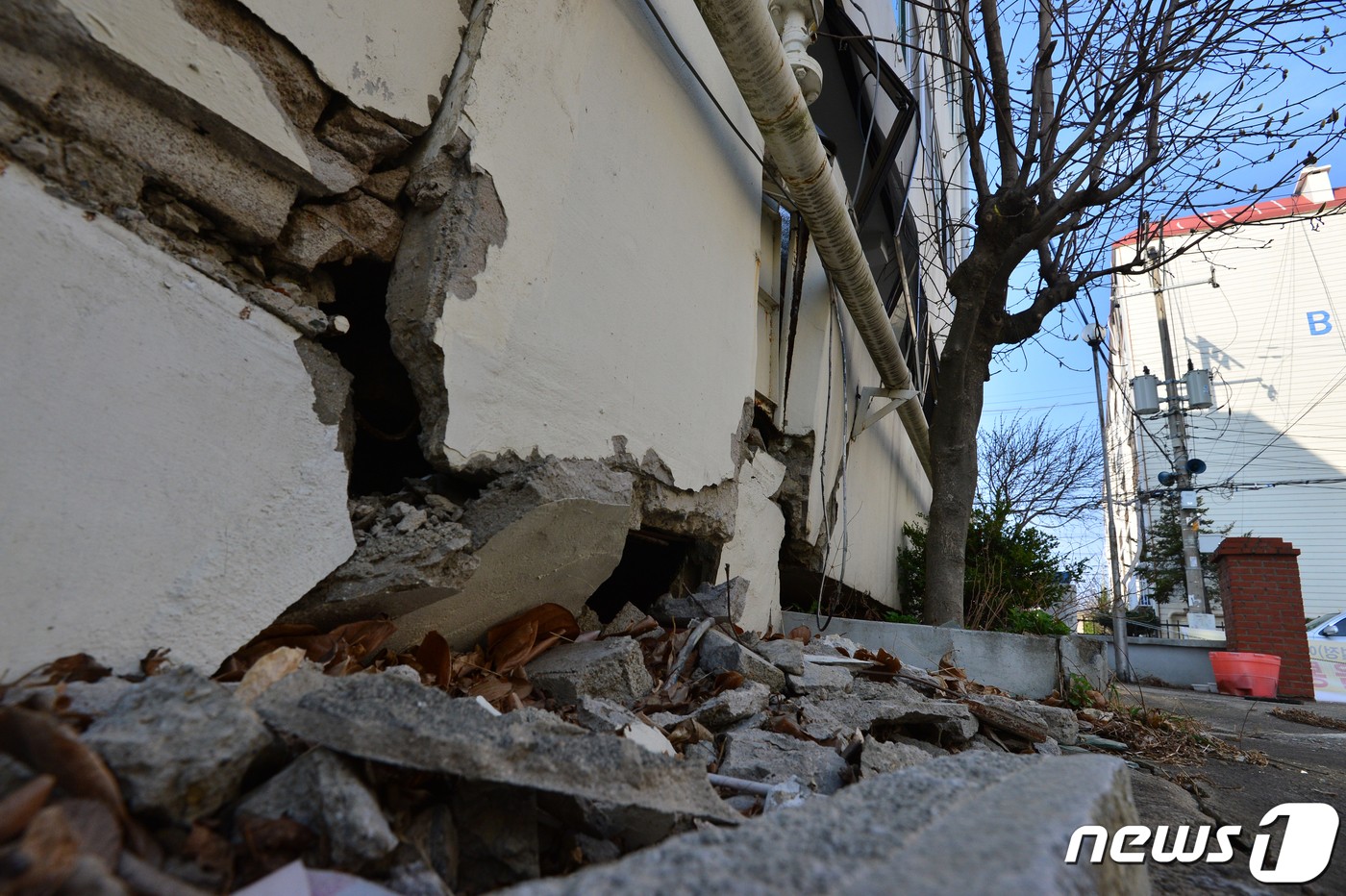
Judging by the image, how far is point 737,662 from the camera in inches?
93.1

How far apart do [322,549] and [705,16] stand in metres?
2.33

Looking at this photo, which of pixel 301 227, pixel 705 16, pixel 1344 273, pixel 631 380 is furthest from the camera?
pixel 1344 273

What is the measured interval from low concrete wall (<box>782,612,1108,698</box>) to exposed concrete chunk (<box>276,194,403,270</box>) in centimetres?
318

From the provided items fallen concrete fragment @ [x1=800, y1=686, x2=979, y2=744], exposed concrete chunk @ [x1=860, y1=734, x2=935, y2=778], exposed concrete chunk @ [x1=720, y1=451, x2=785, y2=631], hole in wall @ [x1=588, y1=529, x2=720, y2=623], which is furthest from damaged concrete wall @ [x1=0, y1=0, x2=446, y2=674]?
exposed concrete chunk @ [x1=720, y1=451, x2=785, y2=631]

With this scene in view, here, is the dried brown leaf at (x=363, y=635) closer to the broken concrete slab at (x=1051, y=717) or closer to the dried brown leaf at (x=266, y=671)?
the dried brown leaf at (x=266, y=671)

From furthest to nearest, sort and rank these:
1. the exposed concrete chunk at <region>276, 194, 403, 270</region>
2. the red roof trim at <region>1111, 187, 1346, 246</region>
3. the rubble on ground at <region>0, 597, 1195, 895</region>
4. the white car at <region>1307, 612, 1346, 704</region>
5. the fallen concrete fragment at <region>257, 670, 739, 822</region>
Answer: the white car at <region>1307, 612, 1346, 704</region> < the red roof trim at <region>1111, 187, 1346, 246</region> < the exposed concrete chunk at <region>276, 194, 403, 270</region> < the fallen concrete fragment at <region>257, 670, 739, 822</region> < the rubble on ground at <region>0, 597, 1195, 895</region>

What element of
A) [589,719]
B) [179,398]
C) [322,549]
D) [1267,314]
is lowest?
[589,719]

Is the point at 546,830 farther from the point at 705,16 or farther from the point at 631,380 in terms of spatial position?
the point at 705,16

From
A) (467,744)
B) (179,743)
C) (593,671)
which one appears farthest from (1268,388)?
(179,743)

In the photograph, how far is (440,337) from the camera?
169cm

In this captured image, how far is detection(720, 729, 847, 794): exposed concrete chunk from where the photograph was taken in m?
1.63

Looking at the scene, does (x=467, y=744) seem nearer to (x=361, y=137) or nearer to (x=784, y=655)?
(x=361, y=137)

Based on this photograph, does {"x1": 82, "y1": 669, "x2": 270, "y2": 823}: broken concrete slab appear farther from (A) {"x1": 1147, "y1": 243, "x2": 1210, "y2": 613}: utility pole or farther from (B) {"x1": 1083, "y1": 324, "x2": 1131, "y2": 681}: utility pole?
(A) {"x1": 1147, "y1": 243, "x2": 1210, "y2": 613}: utility pole

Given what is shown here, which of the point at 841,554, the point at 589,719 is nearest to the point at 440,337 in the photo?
the point at 589,719
